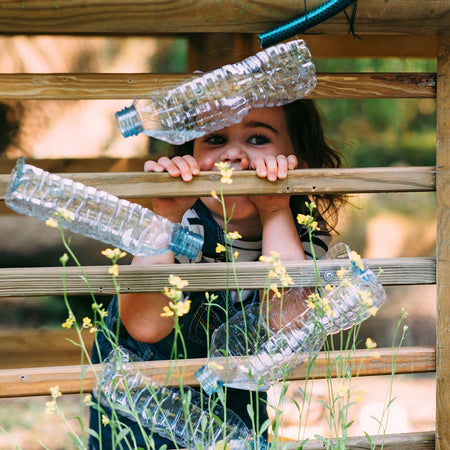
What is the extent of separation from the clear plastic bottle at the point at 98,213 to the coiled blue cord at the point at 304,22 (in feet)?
1.60

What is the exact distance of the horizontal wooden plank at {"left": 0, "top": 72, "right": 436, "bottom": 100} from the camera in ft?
4.73

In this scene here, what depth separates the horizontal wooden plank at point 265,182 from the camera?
145 cm

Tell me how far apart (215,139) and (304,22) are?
561 mm

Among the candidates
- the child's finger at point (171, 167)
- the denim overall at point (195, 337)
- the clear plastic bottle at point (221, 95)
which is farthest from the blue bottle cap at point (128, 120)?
the denim overall at point (195, 337)

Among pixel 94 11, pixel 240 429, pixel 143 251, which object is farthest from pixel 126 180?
pixel 240 429

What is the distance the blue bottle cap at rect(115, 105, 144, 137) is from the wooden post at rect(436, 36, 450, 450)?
76 centimetres

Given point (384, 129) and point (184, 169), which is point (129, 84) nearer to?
point (184, 169)

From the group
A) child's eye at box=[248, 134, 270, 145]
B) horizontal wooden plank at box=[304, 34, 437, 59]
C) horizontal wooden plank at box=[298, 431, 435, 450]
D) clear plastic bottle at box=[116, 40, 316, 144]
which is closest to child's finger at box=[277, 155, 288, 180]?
clear plastic bottle at box=[116, 40, 316, 144]

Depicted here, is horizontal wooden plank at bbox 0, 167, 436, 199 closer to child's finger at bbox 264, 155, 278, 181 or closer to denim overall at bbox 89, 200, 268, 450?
child's finger at bbox 264, 155, 278, 181

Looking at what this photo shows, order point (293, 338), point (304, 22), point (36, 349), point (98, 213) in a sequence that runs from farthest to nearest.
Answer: point (36, 349) → point (293, 338) → point (98, 213) → point (304, 22)

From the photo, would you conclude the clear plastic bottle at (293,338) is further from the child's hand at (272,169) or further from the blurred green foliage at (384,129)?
the blurred green foliage at (384,129)

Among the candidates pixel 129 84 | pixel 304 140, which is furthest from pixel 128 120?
pixel 304 140

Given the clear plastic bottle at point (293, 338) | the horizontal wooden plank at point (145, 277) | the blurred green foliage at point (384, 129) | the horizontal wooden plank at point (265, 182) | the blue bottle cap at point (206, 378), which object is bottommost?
the blue bottle cap at point (206, 378)

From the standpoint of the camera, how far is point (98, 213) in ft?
4.86
